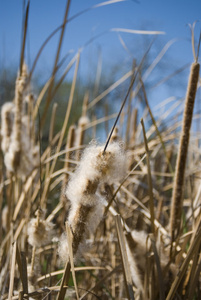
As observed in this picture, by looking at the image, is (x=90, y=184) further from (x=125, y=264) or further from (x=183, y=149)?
→ (x=183, y=149)

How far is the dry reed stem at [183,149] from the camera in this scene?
21.6 inches

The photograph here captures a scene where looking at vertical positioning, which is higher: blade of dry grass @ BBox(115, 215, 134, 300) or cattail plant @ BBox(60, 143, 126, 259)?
cattail plant @ BBox(60, 143, 126, 259)

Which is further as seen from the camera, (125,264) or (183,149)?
(183,149)

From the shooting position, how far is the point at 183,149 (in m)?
0.57

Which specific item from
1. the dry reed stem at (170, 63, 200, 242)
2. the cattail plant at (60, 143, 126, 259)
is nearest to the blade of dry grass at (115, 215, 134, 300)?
the cattail plant at (60, 143, 126, 259)

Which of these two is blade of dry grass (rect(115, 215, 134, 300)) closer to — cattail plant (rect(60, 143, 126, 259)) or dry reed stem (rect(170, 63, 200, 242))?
cattail plant (rect(60, 143, 126, 259))

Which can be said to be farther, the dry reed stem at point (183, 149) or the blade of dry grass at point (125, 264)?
the dry reed stem at point (183, 149)

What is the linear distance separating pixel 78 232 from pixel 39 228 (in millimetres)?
157

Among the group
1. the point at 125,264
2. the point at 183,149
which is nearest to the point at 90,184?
the point at 125,264

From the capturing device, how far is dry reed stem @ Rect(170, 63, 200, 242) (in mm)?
548

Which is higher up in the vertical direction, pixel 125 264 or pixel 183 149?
pixel 183 149

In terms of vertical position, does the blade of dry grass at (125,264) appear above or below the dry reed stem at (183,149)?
below

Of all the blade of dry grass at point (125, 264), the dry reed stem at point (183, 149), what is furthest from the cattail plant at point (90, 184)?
the dry reed stem at point (183, 149)

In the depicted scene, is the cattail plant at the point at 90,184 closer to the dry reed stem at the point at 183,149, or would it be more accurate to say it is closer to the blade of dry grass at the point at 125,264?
the blade of dry grass at the point at 125,264
